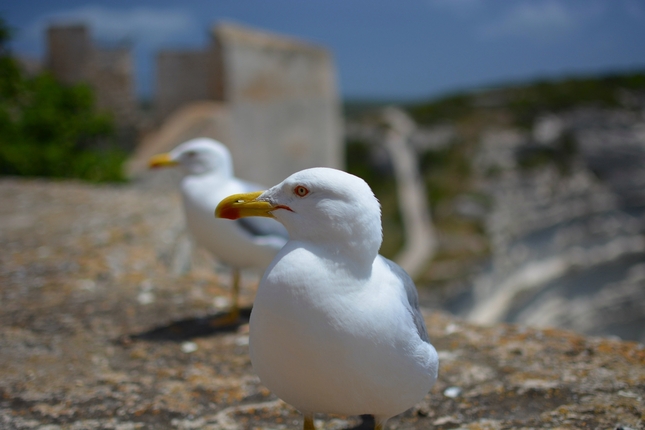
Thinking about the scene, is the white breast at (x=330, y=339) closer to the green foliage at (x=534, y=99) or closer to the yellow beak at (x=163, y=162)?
the yellow beak at (x=163, y=162)

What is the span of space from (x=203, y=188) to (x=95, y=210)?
289 centimetres

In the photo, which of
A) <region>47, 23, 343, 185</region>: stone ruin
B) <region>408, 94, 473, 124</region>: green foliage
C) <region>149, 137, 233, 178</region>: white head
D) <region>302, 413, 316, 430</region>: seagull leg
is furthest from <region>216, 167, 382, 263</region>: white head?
<region>408, 94, 473, 124</region>: green foliage

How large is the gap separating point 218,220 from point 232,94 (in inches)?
280

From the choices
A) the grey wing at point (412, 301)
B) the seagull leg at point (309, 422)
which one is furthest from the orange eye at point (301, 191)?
the seagull leg at point (309, 422)

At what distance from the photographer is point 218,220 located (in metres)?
3.47

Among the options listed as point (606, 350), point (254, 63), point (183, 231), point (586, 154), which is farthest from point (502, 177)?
point (606, 350)

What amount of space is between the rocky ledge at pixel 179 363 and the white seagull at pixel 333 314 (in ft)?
2.43

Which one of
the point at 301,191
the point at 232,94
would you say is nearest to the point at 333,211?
the point at 301,191

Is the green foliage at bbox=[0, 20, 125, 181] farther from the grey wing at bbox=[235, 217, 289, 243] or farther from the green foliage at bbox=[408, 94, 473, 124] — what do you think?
the green foliage at bbox=[408, 94, 473, 124]

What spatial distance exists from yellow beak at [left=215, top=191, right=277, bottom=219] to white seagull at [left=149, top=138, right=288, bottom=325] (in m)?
1.42

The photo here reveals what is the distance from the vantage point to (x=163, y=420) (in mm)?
2562

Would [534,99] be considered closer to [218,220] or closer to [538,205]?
[538,205]

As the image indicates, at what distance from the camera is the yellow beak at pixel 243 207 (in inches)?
78.7

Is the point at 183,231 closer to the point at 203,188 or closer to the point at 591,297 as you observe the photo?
the point at 203,188
